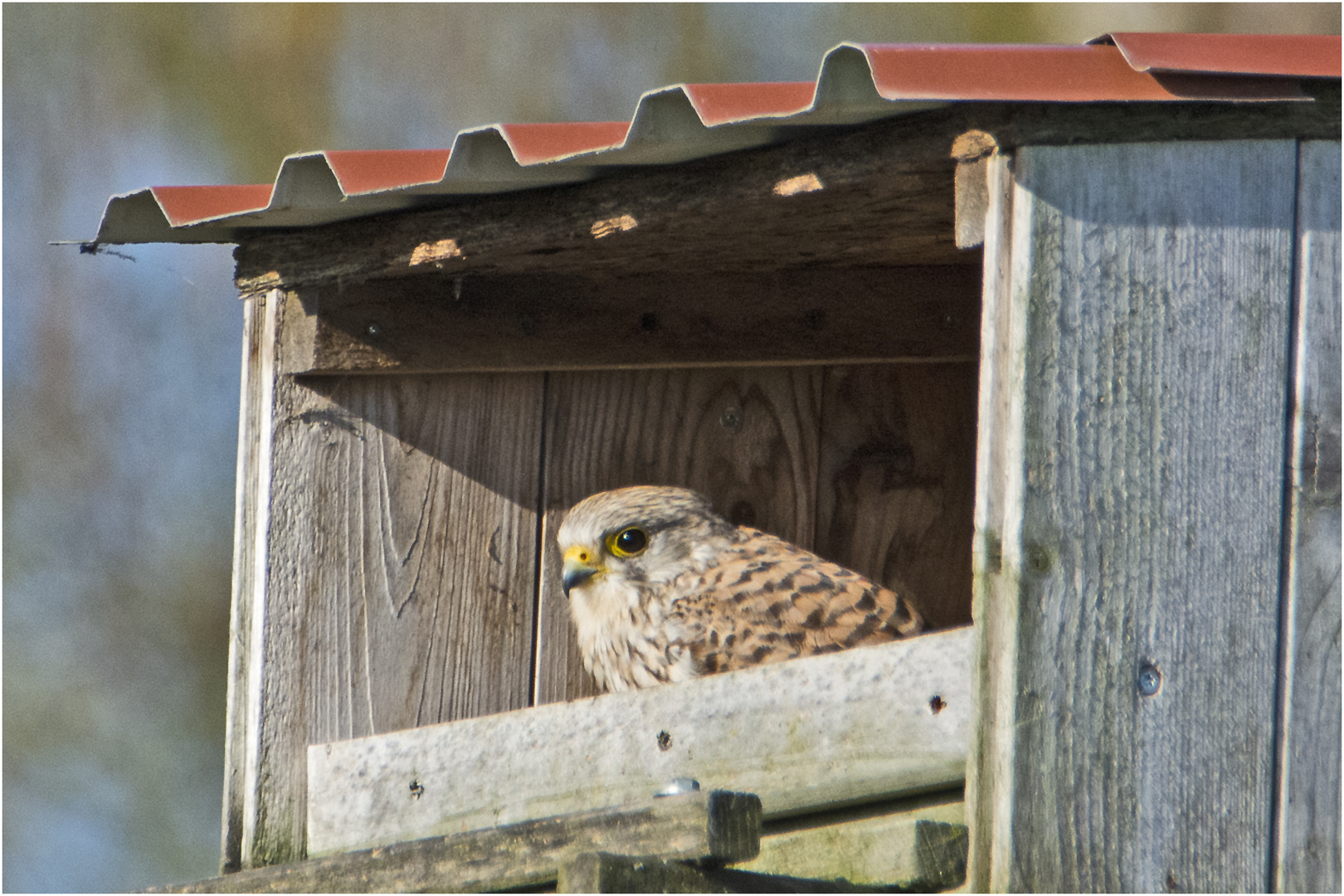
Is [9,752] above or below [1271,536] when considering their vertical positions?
below

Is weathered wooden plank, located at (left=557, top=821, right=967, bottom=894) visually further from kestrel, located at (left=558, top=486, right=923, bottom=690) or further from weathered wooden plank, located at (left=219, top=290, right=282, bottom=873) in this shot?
weathered wooden plank, located at (left=219, top=290, right=282, bottom=873)

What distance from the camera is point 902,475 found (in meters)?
3.76

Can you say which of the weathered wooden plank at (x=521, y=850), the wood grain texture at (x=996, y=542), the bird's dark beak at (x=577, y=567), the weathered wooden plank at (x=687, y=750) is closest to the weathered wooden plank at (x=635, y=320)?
the bird's dark beak at (x=577, y=567)

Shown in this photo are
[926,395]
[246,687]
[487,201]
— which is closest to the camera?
[487,201]

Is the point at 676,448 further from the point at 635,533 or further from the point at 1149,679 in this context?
the point at 1149,679

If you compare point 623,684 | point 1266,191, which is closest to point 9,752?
point 623,684

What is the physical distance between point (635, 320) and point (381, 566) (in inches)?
30.6

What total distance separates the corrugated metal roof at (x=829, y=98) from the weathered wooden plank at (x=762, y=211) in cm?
5

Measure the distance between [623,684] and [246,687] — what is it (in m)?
0.81

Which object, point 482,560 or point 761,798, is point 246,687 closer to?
point 482,560

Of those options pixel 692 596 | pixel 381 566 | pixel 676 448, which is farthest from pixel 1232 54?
pixel 381 566

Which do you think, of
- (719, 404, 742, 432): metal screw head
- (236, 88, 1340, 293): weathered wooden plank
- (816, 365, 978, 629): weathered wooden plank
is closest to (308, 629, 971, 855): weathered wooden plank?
(236, 88, 1340, 293): weathered wooden plank

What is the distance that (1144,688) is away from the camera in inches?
77.7

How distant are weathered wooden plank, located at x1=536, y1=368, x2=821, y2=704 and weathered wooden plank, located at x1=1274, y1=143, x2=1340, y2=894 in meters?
1.77
